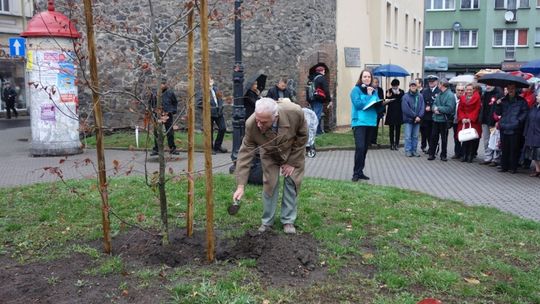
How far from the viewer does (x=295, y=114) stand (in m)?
6.31

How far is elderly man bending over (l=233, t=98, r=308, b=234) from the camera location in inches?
241

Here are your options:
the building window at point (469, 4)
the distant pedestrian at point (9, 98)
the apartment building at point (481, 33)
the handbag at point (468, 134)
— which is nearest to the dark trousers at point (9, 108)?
the distant pedestrian at point (9, 98)

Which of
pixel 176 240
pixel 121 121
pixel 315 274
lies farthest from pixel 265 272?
pixel 121 121

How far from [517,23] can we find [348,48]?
137 feet

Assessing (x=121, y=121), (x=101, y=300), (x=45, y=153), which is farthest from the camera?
(x=121, y=121)

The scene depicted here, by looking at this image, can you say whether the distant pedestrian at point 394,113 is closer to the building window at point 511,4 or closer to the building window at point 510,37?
the building window at point 510,37

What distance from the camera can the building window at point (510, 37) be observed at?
2329 inches

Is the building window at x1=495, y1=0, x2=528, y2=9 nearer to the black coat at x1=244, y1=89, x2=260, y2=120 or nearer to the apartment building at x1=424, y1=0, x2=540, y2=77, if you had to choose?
the apartment building at x1=424, y1=0, x2=540, y2=77

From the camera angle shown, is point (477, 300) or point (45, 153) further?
point (45, 153)

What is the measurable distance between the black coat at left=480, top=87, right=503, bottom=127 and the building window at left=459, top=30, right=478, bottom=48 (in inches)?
1926

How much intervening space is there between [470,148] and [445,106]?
3.90 ft

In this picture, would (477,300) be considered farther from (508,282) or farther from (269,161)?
(269,161)

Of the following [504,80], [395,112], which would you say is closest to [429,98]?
[395,112]

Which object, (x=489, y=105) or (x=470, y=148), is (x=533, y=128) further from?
(x=470, y=148)
